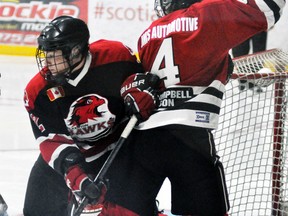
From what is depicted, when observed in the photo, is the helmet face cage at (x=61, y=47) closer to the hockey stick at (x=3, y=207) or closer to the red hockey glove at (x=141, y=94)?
the red hockey glove at (x=141, y=94)

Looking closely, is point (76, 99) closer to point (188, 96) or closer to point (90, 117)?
point (90, 117)

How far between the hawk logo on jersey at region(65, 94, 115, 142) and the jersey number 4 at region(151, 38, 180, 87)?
0.19 meters

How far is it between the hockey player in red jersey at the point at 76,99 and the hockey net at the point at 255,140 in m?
0.34

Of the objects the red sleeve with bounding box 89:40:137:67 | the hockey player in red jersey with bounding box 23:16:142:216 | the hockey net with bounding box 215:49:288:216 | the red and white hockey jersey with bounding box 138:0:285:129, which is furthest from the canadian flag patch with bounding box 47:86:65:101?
the hockey net with bounding box 215:49:288:216

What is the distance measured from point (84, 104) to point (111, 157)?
15 cm

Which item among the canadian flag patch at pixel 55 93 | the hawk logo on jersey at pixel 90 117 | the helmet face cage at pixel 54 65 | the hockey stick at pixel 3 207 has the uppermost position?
the helmet face cage at pixel 54 65

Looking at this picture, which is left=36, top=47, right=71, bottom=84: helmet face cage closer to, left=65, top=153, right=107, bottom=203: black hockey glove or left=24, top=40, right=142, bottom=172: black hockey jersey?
left=24, top=40, right=142, bottom=172: black hockey jersey

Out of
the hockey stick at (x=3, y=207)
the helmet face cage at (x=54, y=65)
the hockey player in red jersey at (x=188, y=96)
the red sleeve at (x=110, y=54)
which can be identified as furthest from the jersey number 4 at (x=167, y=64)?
the hockey stick at (x=3, y=207)

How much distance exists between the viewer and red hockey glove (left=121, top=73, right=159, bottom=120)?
5.24ft

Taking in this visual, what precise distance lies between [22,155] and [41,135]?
30cm

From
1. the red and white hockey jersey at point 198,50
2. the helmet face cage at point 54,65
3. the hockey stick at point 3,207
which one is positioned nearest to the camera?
the red and white hockey jersey at point 198,50

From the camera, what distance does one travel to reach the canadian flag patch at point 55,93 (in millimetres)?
1697

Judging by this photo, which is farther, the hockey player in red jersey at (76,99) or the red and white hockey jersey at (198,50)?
the hockey player in red jersey at (76,99)

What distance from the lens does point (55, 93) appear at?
5.58ft
